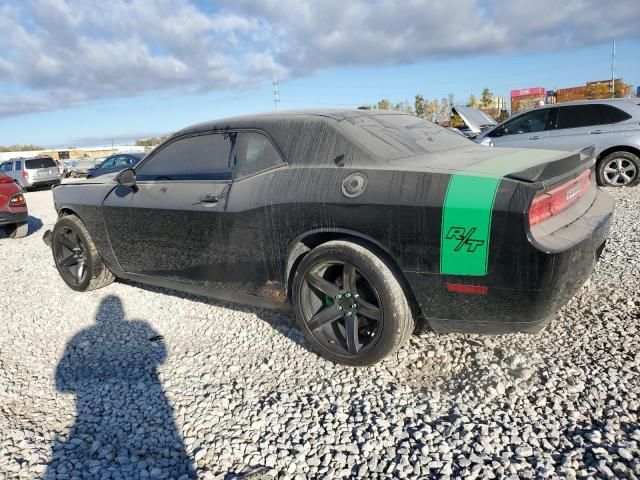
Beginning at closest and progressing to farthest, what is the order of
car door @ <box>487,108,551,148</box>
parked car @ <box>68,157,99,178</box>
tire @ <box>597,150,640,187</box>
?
tire @ <box>597,150,640,187</box>, car door @ <box>487,108,551,148</box>, parked car @ <box>68,157,99,178</box>

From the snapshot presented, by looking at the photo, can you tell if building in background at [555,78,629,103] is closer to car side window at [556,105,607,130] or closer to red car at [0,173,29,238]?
car side window at [556,105,607,130]

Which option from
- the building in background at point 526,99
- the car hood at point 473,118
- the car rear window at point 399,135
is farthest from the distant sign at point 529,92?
the car rear window at point 399,135

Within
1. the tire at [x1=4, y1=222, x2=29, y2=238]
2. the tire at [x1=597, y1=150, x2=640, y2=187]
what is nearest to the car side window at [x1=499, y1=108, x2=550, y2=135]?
the tire at [x1=597, y1=150, x2=640, y2=187]

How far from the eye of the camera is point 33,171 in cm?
1941

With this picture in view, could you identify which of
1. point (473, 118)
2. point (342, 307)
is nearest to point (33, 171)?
point (473, 118)

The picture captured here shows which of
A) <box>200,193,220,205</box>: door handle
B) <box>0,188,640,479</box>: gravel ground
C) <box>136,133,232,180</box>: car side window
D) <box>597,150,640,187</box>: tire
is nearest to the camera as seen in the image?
<box>0,188,640,479</box>: gravel ground

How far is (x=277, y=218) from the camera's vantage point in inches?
120

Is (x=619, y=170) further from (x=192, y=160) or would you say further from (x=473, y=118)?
(x=192, y=160)

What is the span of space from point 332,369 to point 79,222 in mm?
3117

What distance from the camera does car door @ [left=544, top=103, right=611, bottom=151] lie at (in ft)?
26.1

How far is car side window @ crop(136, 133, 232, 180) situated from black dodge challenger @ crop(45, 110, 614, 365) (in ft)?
0.04

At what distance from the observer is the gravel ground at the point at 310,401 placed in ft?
7.02

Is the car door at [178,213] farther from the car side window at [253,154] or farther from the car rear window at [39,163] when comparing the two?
the car rear window at [39,163]

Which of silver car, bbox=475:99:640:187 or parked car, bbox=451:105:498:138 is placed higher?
parked car, bbox=451:105:498:138
